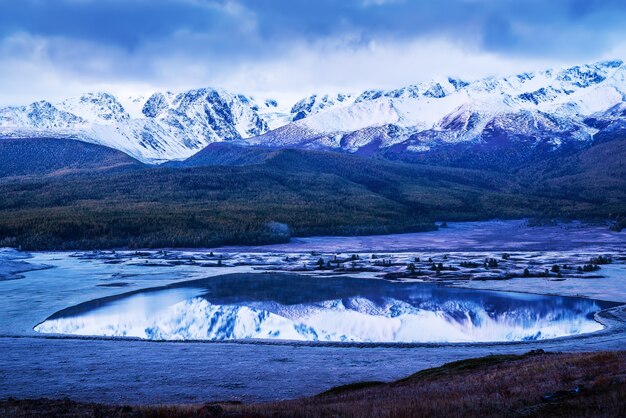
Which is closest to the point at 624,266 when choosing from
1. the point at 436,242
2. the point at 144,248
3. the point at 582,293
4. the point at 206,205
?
the point at 582,293

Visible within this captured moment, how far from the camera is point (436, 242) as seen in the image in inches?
4432

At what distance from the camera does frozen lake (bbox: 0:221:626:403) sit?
29.0 meters

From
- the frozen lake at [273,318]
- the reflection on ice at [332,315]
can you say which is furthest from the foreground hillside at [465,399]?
the reflection on ice at [332,315]

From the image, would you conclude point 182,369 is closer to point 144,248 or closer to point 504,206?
point 144,248

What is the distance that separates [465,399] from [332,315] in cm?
2865

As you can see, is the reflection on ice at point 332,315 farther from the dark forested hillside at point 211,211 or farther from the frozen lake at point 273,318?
the dark forested hillside at point 211,211

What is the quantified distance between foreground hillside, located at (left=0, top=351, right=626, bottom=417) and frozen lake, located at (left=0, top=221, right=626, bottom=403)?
3.93 m

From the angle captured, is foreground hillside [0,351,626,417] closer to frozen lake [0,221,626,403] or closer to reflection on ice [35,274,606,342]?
frozen lake [0,221,626,403]

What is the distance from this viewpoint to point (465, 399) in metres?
19.0

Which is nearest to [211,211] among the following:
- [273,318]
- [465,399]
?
[273,318]

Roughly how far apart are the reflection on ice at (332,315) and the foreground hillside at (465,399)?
15640mm

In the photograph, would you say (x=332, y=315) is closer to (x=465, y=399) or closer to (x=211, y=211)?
(x=465, y=399)

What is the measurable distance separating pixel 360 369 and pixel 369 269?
4093cm

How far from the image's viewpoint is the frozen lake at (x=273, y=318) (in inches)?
1142
